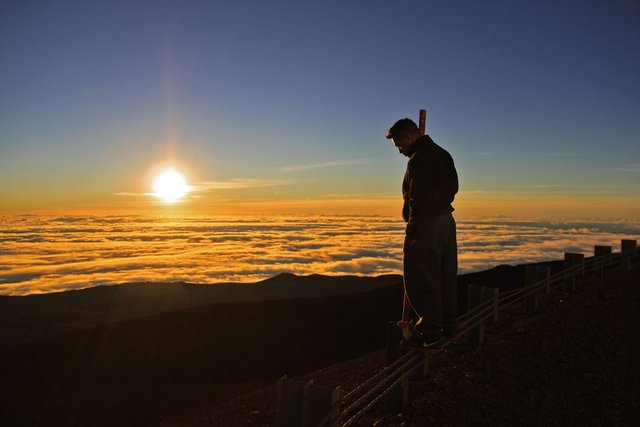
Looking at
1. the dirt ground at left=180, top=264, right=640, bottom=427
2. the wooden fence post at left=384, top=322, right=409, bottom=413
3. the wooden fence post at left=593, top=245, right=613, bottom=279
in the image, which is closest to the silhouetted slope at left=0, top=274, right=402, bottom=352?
the wooden fence post at left=593, top=245, right=613, bottom=279

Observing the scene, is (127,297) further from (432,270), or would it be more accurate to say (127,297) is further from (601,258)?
(432,270)

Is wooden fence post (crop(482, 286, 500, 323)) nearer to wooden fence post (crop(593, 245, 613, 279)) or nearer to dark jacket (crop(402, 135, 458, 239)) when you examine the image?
dark jacket (crop(402, 135, 458, 239))

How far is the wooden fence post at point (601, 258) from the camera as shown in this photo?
1234 centimetres

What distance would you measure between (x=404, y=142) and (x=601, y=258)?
10359 mm

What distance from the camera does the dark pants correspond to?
4.77m

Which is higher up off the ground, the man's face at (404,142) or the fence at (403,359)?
the man's face at (404,142)

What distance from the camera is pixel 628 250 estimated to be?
42.5 ft

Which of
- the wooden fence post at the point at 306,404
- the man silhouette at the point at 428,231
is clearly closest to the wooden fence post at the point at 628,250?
the man silhouette at the point at 428,231

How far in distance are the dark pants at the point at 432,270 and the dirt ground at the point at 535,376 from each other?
1.67 metres

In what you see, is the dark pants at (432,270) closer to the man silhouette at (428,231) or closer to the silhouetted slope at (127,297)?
the man silhouette at (428,231)

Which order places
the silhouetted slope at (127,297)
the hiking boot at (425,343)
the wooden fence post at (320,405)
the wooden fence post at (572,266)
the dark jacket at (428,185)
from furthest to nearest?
the silhouetted slope at (127,297), the wooden fence post at (572,266), the hiking boot at (425,343), the dark jacket at (428,185), the wooden fence post at (320,405)

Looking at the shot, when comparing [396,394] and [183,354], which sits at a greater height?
[396,394]

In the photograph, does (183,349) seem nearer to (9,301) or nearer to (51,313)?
(51,313)

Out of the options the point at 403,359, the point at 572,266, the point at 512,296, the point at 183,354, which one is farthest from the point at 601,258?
the point at 183,354
